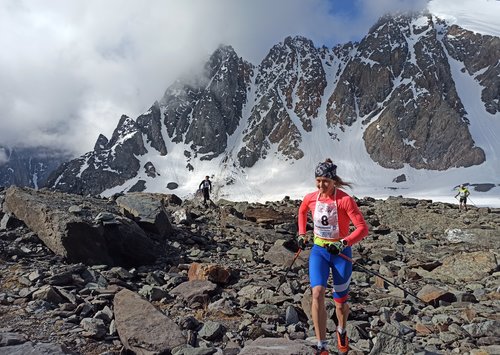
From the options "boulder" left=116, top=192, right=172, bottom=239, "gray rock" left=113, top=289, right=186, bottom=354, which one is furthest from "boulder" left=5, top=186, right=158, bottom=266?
"gray rock" left=113, top=289, right=186, bottom=354

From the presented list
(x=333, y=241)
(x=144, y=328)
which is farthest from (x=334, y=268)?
(x=144, y=328)

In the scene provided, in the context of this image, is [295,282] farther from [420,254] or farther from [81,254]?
[420,254]

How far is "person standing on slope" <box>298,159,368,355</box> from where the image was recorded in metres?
6.42

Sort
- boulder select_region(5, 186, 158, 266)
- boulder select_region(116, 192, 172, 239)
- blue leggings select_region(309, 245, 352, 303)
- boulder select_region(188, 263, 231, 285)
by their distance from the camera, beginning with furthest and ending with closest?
boulder select_region(116, 192, 172, 239), boulder select_region(5, 186, 158, 266), boulder select_region(188, 263, 231, 285), blue leggings select_region(309, 245, 352, 303)

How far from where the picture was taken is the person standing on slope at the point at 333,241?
6422 mm

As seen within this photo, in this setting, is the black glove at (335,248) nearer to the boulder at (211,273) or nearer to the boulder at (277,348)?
the boulder at (277,348)

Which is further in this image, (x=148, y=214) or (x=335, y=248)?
(x=148, y=214)

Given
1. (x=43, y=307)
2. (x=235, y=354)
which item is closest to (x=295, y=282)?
(x=235, y=354)

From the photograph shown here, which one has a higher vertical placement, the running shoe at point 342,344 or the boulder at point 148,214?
the boulder at point 148,214

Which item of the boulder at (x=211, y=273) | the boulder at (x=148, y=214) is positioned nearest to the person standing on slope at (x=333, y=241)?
the boulder at (x=211, y=273)

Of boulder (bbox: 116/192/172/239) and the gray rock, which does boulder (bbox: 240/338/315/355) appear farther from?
boulder (bbox: 116/192/172/239)

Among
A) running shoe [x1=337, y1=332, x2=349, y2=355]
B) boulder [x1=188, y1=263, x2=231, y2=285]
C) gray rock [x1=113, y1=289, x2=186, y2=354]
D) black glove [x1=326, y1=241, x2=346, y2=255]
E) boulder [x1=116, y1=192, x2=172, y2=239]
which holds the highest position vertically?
boulder [x1=116, y1=192, x2=172, y2=239]

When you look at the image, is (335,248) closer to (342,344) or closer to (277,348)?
(342,344)

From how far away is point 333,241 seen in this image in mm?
6816
